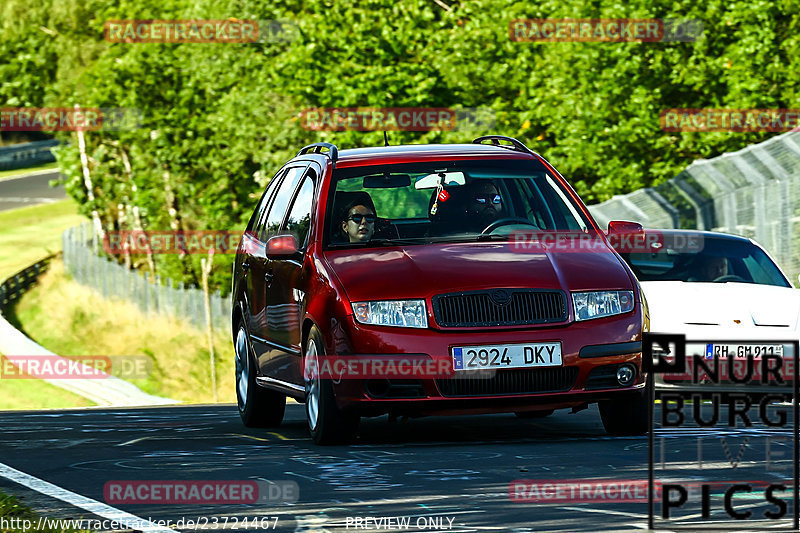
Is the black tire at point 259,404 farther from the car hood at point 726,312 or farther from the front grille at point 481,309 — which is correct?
the car hood at point 726,312

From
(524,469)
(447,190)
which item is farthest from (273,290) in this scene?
(524,469)

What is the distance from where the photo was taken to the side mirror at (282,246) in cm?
1090

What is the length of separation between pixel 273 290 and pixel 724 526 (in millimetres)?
5565

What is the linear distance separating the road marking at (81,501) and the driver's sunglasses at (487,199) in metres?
3.47

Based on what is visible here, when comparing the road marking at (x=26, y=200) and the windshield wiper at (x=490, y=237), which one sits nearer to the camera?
the windshield wiper at (x=490, y=237)

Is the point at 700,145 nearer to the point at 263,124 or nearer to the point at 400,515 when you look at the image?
the point at 263,124

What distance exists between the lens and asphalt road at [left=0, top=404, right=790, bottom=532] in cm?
724

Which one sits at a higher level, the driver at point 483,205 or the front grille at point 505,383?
the driver at point 483,205

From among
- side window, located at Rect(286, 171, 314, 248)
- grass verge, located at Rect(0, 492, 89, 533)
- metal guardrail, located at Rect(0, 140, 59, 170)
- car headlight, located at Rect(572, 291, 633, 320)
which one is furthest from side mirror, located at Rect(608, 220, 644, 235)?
metal guardrail, located at Rect(0, 140, 59, 170)

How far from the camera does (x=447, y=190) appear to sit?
1117cm
